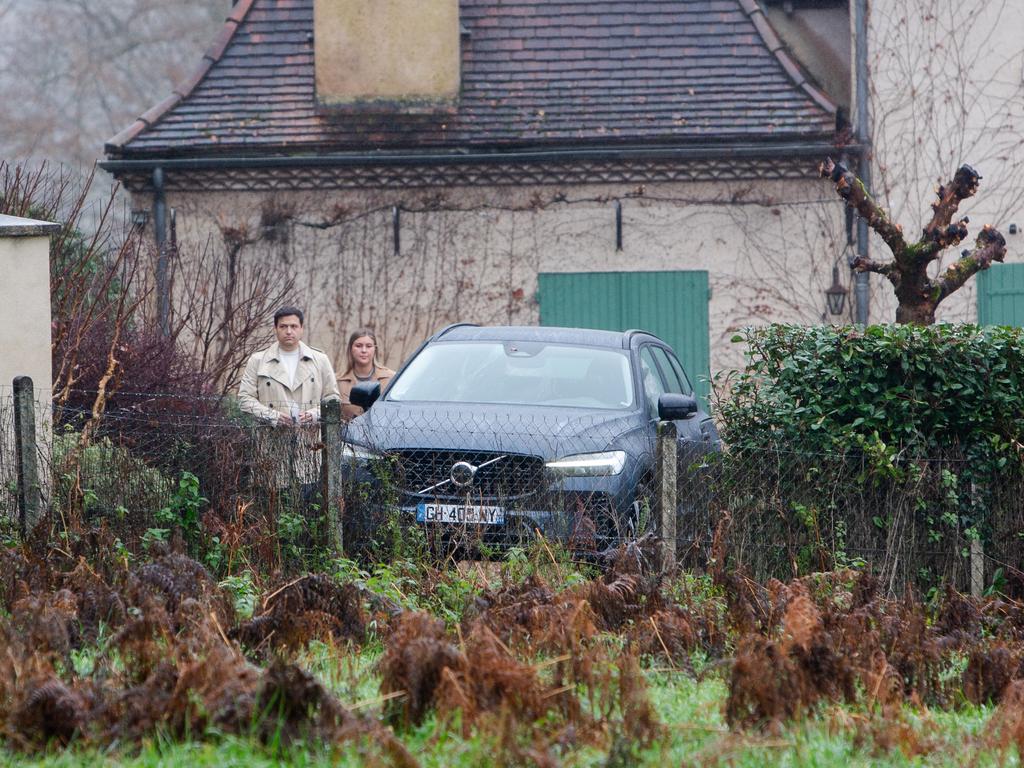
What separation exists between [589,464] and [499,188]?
9.18m

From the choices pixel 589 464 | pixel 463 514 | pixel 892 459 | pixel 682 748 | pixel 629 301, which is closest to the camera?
pixel 682 748

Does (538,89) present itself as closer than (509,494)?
No

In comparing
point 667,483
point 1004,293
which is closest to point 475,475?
point 667,483

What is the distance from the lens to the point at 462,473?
8.48m

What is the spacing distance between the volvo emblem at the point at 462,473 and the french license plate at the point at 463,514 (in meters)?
0.17

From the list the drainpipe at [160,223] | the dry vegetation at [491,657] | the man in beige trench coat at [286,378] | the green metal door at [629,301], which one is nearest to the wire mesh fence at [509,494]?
the dry vegetation at [491,657]

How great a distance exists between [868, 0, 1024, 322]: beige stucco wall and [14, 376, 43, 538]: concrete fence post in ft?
37.0

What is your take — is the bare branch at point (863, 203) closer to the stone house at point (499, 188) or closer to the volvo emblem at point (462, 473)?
the volvo emblem at point (462, 473)

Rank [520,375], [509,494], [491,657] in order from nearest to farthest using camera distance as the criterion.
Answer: [491,657], [509,494], [520,375]

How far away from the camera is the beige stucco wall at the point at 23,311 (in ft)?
31.6

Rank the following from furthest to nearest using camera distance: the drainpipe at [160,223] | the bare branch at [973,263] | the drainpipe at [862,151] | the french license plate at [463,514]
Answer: the drainpipe at [862,151] < the drainpipe at [160,223] < the bare branch at [973,263] < the french license plate at [463,514]

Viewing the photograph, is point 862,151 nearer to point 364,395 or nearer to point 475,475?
point 364,395

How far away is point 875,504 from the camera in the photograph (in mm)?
8719

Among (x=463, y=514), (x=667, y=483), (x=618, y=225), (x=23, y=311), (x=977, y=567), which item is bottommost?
(x=977, y=567)
